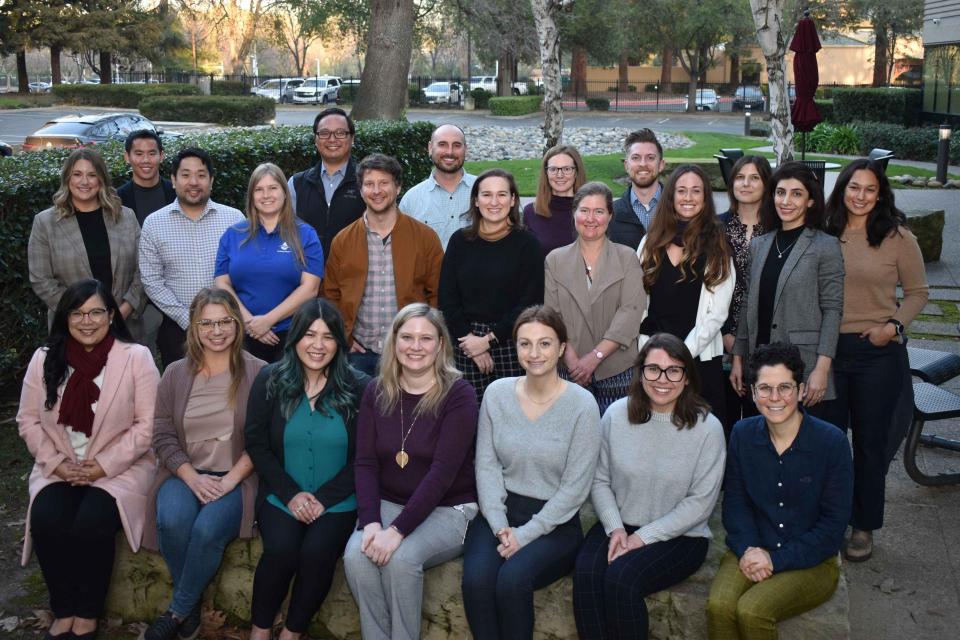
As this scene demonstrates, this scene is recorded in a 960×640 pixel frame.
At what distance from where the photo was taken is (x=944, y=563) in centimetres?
477

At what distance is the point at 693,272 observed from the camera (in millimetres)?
4895

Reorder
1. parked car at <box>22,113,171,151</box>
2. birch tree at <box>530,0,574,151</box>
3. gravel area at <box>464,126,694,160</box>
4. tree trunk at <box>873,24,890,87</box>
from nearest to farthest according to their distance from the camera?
birch tree at <box>530,0,574,151</box> → parked car at <box>22,113,171,151</box> → gravel area at <box>464,126,694,160</box> → tree trunk at <box>873,24,890,87</box>

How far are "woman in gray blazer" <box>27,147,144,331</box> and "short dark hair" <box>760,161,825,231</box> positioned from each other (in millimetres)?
3769

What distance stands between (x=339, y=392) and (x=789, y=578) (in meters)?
2.02

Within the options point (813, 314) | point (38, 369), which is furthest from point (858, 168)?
point (38, 369)

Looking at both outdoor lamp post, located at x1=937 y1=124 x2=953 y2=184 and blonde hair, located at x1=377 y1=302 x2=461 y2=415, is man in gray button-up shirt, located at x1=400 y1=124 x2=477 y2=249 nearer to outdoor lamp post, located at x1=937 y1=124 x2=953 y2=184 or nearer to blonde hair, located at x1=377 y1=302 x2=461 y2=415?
blonde hair, located at x1=377 y1=302 x2=461 y2=415

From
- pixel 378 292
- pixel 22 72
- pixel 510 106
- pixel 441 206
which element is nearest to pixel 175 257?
pixel 378 292

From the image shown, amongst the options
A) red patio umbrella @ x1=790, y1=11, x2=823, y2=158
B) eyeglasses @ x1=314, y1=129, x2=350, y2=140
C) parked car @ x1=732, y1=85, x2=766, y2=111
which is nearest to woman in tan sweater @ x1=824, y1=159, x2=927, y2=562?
eyeglasses @ x1=314, y1=129, x2=350, y2=140

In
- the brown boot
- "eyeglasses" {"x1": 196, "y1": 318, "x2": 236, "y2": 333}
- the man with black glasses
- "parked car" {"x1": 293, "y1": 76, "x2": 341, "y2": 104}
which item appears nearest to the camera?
"eyeglasses" {"x1": 196, "y1": 318, "x2": 236, "y2": 333}

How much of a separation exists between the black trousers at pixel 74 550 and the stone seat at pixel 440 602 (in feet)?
0.57

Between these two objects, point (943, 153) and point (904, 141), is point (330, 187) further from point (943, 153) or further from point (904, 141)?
point (904, 141)

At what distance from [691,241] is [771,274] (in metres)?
0.44

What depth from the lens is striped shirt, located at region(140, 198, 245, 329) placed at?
18.9 ft

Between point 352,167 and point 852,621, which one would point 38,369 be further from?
point 852,621
